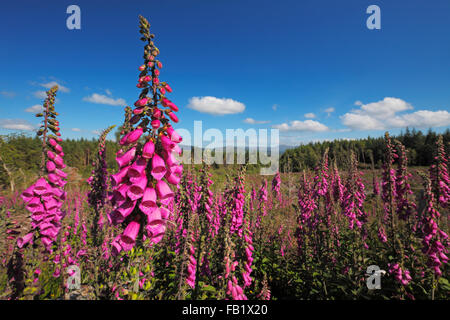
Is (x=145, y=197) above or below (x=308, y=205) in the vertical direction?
above

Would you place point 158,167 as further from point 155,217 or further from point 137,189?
point 155,217

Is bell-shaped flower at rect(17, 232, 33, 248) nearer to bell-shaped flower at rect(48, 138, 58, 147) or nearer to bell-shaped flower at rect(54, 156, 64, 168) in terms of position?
bell-shaped flower at rect(54, 156, 64, 168)

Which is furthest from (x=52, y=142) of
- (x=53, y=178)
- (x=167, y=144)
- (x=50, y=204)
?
(x=167, y=144)

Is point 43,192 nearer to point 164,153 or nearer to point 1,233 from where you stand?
point 1,233

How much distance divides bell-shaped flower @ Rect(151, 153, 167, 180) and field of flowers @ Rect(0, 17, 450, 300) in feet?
0.04

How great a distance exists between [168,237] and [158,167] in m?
4.10

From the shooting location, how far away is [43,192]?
302cm

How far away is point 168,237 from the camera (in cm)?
527

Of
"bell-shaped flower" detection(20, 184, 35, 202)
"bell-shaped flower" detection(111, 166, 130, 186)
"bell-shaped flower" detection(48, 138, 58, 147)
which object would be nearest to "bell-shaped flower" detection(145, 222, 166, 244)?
"bell-shaped flower" detection(111, 166, 130, 186)

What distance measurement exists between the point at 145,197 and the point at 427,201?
5980 millimetres

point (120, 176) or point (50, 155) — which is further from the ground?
point (50, 155)
